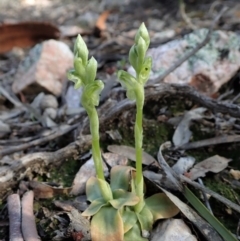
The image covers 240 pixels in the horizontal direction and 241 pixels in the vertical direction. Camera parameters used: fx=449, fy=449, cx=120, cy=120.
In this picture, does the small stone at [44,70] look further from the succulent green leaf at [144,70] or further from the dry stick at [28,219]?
the succulent green leaf at [144,70]

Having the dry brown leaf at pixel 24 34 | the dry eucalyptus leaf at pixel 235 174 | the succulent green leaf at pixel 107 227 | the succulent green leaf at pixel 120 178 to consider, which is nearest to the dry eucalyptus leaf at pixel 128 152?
the succulent green leaf at pixel 120 178

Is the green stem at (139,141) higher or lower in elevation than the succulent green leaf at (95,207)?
higher

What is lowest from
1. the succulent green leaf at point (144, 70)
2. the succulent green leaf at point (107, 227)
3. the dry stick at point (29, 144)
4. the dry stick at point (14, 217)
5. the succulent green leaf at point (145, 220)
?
the dry stick at point (29, 144)

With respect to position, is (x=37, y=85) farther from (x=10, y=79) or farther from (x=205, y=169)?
(x=205, y=169)

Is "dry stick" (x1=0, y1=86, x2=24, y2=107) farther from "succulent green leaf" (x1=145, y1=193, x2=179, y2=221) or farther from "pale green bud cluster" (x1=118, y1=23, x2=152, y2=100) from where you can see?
"pale green bud cluster" (x1=118, y1=23, x2=152, y2=100)

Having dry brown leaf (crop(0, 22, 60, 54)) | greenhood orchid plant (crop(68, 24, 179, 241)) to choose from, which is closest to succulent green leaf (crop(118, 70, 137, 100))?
greenhood orchid plant (crop(68, 24, 179, 241))

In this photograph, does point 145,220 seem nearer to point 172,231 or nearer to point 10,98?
point 172,231

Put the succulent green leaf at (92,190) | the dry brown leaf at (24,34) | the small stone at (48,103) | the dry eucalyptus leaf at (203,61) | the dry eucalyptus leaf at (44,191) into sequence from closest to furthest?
the succulent green leaf at (92,190) → the dry eucalyptus leaf at (44,191) → the dry eucalyptus leaf at (203,61) → the small stone at (48,103) → the dry brown leaf at (24,34)
